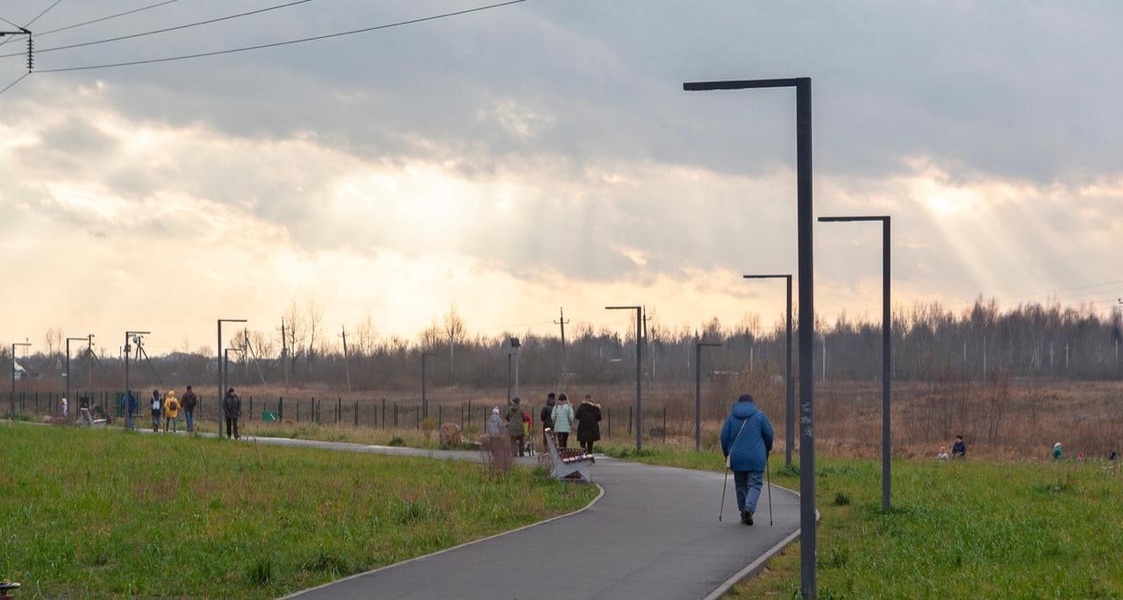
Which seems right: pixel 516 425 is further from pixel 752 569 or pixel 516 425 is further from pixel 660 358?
pixel 660 358

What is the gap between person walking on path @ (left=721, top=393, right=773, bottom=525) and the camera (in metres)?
18.4

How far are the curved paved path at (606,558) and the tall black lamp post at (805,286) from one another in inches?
39.8

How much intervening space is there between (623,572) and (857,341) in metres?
165

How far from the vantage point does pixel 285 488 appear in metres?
22.9

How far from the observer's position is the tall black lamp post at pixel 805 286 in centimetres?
1163

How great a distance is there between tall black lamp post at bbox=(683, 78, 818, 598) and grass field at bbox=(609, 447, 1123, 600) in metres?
0.50

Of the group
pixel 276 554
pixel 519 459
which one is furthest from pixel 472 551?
pixel 519 459

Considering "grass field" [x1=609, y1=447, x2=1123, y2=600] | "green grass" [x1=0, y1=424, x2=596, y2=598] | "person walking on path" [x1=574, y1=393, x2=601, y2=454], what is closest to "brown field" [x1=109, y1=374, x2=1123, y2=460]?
"person walking on path" [x1=574, y1=393, x2=601, y2=454]

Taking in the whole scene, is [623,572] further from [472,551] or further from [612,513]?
[612,513]

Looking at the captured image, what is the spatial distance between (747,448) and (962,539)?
3.06m

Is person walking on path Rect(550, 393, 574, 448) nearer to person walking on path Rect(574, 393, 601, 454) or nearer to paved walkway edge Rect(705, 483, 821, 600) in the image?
person walking on path Rect(574, 393, 601, 454)

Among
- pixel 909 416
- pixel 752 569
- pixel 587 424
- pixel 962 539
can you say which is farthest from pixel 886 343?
pixel 909 416

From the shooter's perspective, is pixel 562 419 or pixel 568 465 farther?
pixel 562 419

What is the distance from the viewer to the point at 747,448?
18.4m
